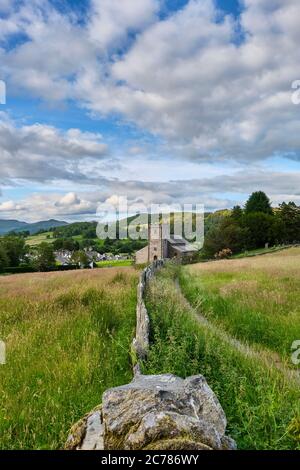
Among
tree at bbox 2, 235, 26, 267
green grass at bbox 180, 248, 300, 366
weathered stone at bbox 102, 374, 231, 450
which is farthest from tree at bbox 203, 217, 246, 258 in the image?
weathered stone at bbox 102, 374, 231, 450

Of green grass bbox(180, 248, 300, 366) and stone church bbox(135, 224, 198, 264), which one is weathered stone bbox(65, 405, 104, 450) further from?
stone church bbox(135, 224, 198, 264)

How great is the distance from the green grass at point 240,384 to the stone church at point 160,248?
249 ft

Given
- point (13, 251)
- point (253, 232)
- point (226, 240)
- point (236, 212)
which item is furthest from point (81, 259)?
point (253, 232)

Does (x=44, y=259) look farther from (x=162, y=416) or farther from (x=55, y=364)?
(x=162, y=416)

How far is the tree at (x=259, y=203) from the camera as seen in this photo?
309ft

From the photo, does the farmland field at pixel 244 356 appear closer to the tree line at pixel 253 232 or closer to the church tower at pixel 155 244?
the tree line at pixel 253 232

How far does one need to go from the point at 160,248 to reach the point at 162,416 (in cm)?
8199

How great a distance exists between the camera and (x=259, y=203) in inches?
3735

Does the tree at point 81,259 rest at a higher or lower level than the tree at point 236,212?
lower

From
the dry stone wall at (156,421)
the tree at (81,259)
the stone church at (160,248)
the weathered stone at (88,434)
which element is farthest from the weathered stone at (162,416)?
the tree at (81,259)

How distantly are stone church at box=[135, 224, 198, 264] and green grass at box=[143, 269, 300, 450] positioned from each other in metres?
76.0

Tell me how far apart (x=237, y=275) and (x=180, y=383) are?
20195 millimetres

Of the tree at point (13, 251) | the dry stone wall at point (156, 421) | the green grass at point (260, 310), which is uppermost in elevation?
the dry stone wall at point (156, 421)

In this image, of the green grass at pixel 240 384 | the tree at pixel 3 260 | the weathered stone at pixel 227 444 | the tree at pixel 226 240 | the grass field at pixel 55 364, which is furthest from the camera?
the tree at pixel 3 260
